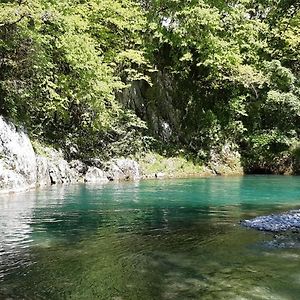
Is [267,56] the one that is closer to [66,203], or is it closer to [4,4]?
[4,4]

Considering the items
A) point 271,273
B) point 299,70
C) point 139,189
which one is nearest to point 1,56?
point 139,189

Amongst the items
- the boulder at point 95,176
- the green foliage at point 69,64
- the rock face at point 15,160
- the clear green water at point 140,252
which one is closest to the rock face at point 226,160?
the green foliage at point 69,64

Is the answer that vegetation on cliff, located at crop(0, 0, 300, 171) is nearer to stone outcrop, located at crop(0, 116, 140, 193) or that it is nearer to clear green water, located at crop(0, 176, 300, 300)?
stone outcrop, located at crop(0, 116, 140, 193)

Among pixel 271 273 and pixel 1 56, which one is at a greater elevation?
pixel 1 56

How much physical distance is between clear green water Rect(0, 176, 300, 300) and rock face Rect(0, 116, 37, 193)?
115 inches

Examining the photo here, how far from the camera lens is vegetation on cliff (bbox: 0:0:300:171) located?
24.6 m

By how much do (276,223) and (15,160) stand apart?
1239cm

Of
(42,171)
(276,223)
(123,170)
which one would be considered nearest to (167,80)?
(123,170)

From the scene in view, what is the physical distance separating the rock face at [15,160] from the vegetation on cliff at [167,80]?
230 centimetres

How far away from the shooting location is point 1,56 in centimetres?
2245

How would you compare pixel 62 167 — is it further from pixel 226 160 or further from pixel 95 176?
pixel 226 160

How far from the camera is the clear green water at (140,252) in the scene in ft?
21.2

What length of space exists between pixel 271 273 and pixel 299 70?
30341mm

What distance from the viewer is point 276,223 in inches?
448
